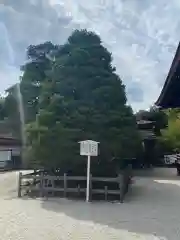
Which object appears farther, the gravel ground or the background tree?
the background tree

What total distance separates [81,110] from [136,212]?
173 inches

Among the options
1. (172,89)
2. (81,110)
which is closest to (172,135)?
(81,110)

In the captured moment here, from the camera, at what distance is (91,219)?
7.99 meters

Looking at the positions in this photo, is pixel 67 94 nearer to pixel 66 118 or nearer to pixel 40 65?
pixel 66 118

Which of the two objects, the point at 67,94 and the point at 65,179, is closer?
the point at 65,179

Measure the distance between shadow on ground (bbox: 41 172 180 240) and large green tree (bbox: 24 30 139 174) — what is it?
176 centimetres

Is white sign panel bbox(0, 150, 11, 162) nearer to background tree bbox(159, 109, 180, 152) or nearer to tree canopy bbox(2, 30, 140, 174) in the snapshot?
background tree bbox(159, 109, 180, 152)

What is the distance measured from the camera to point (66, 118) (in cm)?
1177

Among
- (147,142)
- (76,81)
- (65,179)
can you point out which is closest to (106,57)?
(76,81)

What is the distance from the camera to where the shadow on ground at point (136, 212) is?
711 cm

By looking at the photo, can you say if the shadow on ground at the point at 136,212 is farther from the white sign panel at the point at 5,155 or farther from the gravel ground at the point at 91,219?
the white sign panel at the point at 5,155

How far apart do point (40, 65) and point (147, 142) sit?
12988 millimetres

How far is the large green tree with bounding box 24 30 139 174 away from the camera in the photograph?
11664 millimetres

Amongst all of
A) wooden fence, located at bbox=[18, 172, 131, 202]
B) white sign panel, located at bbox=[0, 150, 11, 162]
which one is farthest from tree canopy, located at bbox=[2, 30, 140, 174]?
white sign panel, located at bbox=[0, 150, 11, 162]
